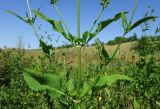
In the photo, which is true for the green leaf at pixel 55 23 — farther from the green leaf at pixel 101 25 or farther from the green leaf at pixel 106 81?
the green leaf at pixel 106 81

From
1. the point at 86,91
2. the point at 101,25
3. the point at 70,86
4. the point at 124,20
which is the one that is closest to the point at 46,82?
the point at 70,86

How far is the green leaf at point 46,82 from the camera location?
9.65ft

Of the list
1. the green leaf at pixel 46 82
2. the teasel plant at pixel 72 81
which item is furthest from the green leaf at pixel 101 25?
the green leaf at pixel 46 82

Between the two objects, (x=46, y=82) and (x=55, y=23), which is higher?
(x=55, y=23)

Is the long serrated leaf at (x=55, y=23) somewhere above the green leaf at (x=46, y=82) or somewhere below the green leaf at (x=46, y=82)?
above

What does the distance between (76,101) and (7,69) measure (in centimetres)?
644

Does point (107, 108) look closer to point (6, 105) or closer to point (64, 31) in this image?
point (6, 105)

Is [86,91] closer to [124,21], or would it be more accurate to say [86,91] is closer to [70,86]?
[70,86]

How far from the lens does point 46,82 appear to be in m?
3.00

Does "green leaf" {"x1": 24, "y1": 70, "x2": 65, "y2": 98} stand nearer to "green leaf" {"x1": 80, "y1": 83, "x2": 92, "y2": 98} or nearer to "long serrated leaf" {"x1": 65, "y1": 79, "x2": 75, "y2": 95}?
"long serrated leaf" {"x1": 65, "y1": 79, "x2": 75, "y2": 95}

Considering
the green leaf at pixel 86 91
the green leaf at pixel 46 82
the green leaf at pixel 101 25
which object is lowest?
the green leaf at pixel 86 91

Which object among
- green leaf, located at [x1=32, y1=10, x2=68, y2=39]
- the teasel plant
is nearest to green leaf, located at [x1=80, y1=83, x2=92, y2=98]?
the teasel plant

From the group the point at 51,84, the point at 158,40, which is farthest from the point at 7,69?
the point at 51,84

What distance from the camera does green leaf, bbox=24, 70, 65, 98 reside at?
294 cm
